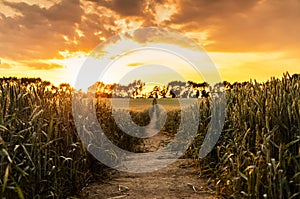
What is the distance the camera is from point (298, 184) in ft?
10.8

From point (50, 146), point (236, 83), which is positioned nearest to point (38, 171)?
point (50, 146)

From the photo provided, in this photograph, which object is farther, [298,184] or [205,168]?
[205,168]

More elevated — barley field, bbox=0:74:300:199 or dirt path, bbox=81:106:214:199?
barley field, bbox=0:74:300:199

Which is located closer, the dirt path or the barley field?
the barley field

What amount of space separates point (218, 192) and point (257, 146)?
0.88m

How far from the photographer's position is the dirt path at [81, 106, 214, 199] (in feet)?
16.4

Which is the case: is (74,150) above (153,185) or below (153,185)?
above

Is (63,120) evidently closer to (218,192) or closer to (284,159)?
(218,192)

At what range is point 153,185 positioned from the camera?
5512 millimetres

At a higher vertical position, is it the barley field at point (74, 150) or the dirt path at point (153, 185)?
the barley field at point (74, 150)

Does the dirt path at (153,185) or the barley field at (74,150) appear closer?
the barley field at (74,150)

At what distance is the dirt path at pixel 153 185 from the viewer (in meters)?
5.00

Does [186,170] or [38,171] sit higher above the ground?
[38,171]

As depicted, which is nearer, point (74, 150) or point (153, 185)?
point (74, 150)
